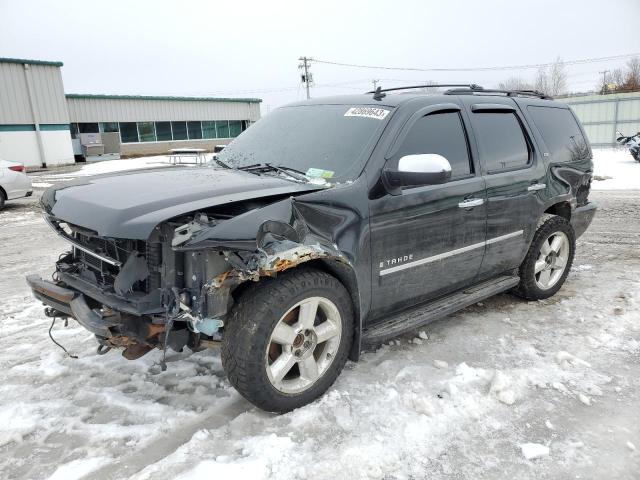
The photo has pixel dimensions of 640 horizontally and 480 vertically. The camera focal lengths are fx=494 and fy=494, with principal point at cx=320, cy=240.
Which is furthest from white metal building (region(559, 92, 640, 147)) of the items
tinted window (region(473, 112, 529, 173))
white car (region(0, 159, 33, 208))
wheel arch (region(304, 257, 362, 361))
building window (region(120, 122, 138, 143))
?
building window (region(120, 122, 138, 143))

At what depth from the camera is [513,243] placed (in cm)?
424

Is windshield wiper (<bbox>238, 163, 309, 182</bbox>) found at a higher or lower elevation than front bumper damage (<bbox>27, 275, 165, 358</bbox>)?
higher

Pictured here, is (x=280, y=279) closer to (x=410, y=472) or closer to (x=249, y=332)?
(x=249, y=332)

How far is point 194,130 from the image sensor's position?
36.1m

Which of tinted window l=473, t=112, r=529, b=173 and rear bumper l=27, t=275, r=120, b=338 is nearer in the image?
rear bumper l=27, t=275, r=120, b=338

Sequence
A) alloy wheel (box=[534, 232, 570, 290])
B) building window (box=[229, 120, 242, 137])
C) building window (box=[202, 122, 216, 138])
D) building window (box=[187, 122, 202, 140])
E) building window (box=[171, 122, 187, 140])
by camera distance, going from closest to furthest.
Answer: alloy wheel (box=[534, 232, 570, 290])
building window (box=[171, 122, 187, 140])
building window (box=[187, 122, 202, 140])
building window (box=[202, 122, 216, 138])
building window (box=[229, 120, 242, 137])

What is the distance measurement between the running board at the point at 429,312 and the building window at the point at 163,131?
33096mm

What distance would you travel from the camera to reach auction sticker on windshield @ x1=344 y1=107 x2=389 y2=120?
3.45 meters

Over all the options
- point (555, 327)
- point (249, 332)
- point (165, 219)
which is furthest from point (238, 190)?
point (555, 327)

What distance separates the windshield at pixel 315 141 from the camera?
3.29m

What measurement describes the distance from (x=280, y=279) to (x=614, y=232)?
6657 mm

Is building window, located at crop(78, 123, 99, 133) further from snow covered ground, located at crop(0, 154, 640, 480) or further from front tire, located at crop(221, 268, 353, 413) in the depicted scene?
front tire, located at crop(221, 268, 353, 413)

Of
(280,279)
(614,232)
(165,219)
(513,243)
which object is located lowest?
(614,232)

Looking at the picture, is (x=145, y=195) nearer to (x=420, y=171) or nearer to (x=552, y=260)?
(x=420, y=171)
